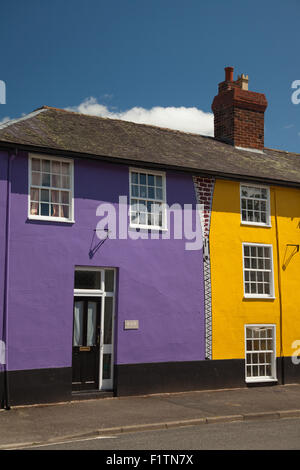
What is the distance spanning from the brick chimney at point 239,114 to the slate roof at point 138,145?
51 cm

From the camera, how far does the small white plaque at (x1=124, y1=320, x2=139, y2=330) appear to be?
14.8 m

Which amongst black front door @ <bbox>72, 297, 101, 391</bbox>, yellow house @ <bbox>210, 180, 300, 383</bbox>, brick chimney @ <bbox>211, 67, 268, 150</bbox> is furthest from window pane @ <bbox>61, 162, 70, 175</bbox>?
→ brick chimney @ <bbox>211, 67, 268, 150</bbox>

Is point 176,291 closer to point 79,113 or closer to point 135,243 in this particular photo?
point 135,243

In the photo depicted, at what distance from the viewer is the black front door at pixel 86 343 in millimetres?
14352

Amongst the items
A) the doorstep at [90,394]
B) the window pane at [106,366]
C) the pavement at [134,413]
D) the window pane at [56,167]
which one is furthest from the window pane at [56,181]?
the pavement at [134,413]

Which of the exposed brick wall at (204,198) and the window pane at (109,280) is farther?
the exposed brick wall at (204,198)

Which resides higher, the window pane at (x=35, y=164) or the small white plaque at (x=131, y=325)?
the window pane at (x=35, y=164)

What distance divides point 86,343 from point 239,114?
982cm

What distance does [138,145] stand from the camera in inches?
655

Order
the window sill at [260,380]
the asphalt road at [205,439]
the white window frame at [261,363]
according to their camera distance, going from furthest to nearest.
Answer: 1. the white window frame at [261,363]
2. the window sill at [260,380]
3. the asphalt road at [205,439]

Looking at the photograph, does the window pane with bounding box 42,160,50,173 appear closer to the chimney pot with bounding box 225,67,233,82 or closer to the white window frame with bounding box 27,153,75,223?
the white window frame with bounding box 27,153,75,223

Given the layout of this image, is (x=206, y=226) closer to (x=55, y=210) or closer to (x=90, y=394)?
(x=55, y=210)

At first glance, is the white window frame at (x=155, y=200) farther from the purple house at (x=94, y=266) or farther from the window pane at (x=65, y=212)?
the window pane at (x=65, y=212)

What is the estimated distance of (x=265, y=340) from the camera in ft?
56.4
